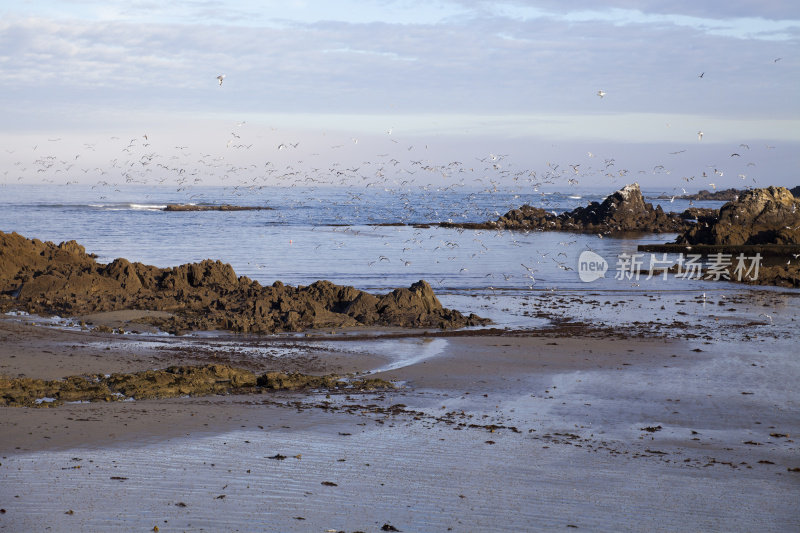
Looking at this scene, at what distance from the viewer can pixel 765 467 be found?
880 centimetres

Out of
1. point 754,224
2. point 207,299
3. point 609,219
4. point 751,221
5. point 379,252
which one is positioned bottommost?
point 207,299

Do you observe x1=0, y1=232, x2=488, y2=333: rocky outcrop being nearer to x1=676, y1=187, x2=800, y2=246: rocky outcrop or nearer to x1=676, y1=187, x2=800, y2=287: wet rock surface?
x1=676, y1=187, x2=800, y2=287: wet rock surface

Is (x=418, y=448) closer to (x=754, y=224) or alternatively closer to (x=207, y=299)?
(x=207, y=299)

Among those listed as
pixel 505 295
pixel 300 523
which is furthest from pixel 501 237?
pixel 300 523

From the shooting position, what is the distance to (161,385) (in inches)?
449

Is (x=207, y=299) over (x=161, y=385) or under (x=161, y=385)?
over

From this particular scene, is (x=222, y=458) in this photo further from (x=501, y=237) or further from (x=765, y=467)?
(x=501, y=237)

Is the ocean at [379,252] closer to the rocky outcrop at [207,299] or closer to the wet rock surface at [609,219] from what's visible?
the rocky outcrop at [207,299]

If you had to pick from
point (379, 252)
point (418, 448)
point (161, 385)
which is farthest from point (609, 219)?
point (418, 448)

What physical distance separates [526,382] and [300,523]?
277 inches

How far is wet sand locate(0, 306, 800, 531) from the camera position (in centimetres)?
698

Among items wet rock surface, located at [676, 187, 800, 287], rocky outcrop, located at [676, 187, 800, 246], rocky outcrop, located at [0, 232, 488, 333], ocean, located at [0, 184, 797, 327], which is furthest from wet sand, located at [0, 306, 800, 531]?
rocky outcrop, located at [676, 187, 800, 246]

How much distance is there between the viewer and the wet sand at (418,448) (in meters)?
6.98

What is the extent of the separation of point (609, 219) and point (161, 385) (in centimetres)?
5811
